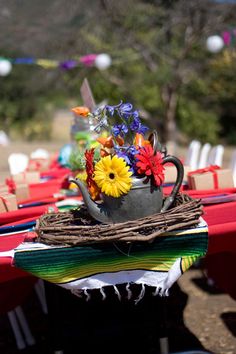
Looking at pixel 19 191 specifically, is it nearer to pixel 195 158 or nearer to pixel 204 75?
pixel 195 158

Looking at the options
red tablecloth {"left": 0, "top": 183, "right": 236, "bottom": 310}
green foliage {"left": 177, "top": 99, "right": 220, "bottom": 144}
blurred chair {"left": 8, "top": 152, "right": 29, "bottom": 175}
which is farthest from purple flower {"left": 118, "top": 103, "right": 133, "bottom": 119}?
green foliage {"left": 177, "top": 99, "right": 220, "bottom": 144}

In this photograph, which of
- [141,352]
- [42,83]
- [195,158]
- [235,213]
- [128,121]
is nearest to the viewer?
[128,121]

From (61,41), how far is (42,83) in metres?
5.14

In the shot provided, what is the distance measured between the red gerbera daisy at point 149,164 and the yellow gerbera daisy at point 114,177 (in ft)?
0.19

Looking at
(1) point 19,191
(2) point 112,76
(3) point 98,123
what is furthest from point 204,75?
(3) point 98,123

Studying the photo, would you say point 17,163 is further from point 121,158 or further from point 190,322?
point 121,158

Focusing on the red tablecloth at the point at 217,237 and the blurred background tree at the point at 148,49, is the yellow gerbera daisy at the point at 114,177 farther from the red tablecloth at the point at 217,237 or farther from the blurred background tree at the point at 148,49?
the blurred background tree at the point at 148,49

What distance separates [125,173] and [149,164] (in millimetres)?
99

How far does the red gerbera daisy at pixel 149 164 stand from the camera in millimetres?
2066

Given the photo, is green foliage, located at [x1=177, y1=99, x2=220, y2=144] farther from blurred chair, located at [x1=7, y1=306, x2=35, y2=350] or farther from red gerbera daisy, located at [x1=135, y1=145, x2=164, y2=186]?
red gerbera daisy, located at [x1=135, y1=145, x2=164, y2=186]

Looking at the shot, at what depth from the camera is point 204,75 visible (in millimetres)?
14039

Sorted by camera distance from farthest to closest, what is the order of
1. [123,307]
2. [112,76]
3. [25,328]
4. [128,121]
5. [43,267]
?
[112,76], [25,328], [123,307], [128,121], [43,267]

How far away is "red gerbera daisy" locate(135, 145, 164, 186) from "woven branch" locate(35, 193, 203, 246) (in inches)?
5.2

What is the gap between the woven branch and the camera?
1.94m
